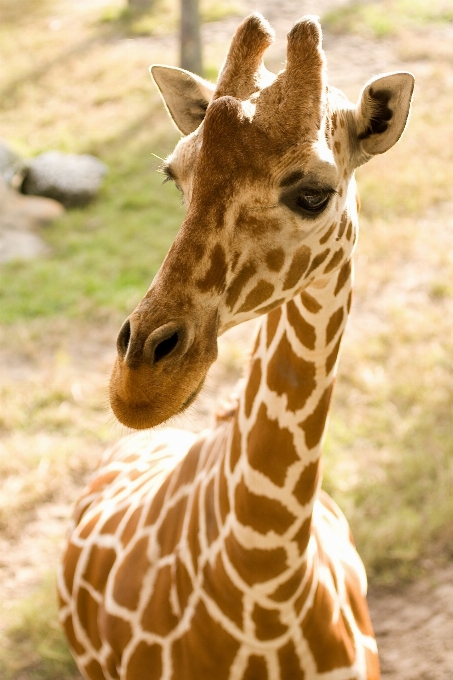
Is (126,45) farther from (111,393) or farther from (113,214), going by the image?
(111,393)

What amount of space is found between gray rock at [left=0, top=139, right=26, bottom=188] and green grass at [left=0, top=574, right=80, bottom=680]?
527 centimetres

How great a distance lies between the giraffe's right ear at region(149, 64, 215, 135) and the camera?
1669 mm

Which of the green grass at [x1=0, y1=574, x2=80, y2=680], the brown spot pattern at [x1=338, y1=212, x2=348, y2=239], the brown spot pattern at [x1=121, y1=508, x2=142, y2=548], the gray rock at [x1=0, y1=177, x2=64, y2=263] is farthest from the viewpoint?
the gray rock at [x1=0, y1=177, x2=64, y2=263]

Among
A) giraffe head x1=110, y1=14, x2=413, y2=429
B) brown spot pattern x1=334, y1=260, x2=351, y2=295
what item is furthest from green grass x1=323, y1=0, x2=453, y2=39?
giraffe head x1=110, y1=14, x2=413, y2=429

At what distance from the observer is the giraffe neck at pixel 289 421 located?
61.4 inches

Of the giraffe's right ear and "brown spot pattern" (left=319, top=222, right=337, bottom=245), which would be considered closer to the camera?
"brown spot pattern" (left=319, top=222, right=337, bottom=245)

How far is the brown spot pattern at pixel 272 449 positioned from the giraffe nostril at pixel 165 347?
0.41 metres

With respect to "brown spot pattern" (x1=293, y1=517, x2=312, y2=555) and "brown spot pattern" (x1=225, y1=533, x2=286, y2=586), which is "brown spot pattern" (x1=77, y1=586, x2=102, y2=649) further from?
"brown spot pattern" (x1=293, y1=517, x2=312, y2=555)

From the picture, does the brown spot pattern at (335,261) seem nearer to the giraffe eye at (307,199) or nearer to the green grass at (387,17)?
the giraffe eye at (307,199)

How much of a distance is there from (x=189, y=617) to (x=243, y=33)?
1.30m

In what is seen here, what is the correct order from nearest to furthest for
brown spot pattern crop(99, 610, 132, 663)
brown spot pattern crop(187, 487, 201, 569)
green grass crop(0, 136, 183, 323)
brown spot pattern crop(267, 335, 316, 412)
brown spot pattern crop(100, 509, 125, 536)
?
brown spot pattern crop(267, 335, 316, 412)
brown spot pattern crop(187, 487, 201, 569)
brown spot pattern crop(99, 610, 132, 663)
brown spot pattern crop(100, 509, 125, 536)
green grass crop(0, 136, 183, 323)

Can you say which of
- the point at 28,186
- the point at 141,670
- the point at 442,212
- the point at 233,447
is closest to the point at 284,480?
the point at 233,447

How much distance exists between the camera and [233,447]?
173 centimetres

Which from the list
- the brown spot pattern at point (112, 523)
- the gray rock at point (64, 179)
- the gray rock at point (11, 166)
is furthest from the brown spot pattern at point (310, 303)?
the gray rock at point (11, 166)
